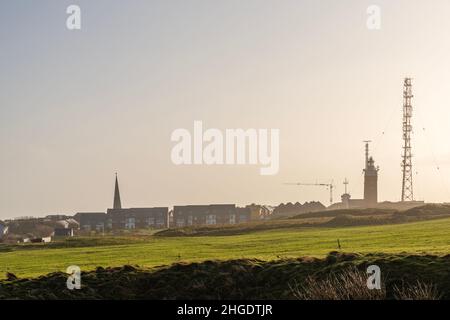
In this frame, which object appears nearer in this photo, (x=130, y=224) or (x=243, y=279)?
(x=243, y=279)

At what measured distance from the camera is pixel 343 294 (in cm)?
3052
